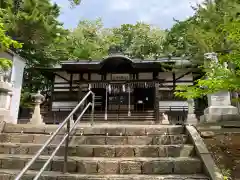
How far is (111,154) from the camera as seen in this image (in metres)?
4.00

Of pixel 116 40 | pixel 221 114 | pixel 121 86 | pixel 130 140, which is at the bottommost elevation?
pixel 130 140

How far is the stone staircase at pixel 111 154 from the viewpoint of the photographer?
136 inches

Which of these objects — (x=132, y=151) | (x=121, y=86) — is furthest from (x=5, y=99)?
(x=121, y=86)

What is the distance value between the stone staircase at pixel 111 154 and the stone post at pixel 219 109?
87.7 inches

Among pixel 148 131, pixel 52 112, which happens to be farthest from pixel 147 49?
pixel 148 131

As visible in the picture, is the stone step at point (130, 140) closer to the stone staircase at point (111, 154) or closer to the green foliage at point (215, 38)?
the stone staircase at point (111, 154)

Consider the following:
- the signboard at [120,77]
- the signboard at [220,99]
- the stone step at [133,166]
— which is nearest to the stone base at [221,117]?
the signboard at [220,99]

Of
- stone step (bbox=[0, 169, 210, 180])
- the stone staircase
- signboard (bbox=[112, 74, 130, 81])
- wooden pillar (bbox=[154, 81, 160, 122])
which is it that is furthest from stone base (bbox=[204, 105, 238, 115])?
signboard (bbox=[112, 74, 130, 81])

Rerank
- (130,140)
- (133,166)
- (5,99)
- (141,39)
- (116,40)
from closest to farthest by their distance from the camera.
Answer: (133,166)
(130,140)
(5,99)
(141,39)
(116,40)

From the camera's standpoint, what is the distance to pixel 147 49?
88.5ft

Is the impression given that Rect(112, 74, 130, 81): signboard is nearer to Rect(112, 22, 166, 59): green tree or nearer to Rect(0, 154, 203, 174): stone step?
Rect(112, 22, 166, 59): green tree

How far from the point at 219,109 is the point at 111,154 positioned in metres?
4.08

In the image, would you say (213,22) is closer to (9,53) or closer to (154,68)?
(154,68)

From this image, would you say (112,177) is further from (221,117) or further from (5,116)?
(221,117)
